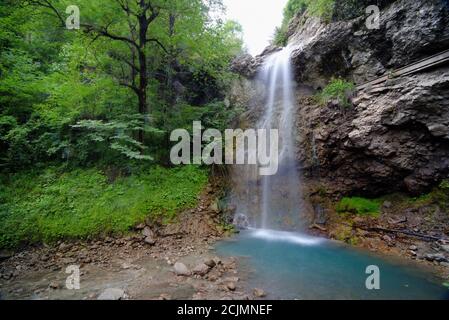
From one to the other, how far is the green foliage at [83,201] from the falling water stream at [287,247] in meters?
2.28

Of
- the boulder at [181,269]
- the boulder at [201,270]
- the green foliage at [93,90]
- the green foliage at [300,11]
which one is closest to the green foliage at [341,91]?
the green foliage at [300,11]

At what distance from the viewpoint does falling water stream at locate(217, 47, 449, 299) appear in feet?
15.4

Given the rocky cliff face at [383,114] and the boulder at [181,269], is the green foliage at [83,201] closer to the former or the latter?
the boulder at [181,269]

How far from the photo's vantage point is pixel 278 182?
9.69m

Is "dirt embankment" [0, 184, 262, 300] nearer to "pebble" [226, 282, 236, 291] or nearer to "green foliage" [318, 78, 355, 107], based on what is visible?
"pebble" [226, 282, 236, 291]

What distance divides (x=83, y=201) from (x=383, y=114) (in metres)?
9.43

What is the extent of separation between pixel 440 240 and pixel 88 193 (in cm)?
980

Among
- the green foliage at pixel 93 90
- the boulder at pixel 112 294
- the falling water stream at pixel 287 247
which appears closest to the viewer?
the boulder at pixel 112 294

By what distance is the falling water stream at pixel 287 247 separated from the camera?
184 inches

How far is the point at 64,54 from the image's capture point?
9906mm

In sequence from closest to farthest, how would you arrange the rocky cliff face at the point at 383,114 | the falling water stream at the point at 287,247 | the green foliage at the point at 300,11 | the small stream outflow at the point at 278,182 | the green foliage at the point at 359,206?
the falling water stream at the point at 287,247, the rocky cliff face at the point at 383,114, the green foliage at the point at 359,206, the small stream outflow at the point at 278,182, the green foliage at the point at 300,11

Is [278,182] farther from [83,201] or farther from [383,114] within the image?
[83,201]

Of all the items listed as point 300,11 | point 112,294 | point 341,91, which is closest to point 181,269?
point 112,294

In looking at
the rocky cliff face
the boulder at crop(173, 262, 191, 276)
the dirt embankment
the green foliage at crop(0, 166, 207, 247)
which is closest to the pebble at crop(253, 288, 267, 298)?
the dirt embankment
